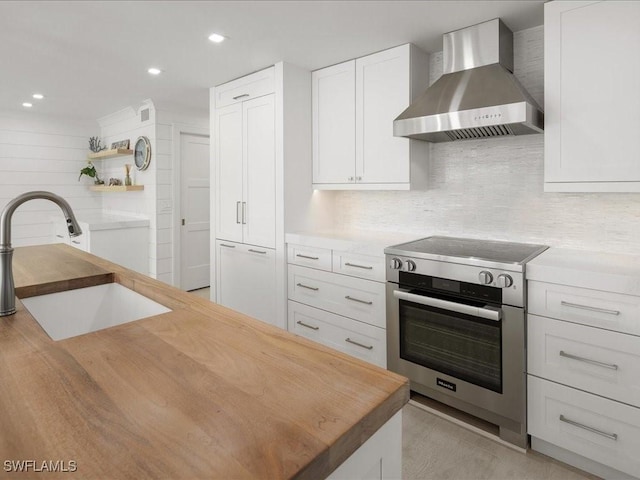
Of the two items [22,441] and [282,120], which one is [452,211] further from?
[22,441]

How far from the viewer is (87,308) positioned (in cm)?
174

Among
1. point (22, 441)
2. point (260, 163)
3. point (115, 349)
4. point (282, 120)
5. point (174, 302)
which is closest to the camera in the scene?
point (22, 441)

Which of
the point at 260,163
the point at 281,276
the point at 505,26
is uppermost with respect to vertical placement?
the point at 505,26

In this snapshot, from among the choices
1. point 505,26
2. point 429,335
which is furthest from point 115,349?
point 505,26

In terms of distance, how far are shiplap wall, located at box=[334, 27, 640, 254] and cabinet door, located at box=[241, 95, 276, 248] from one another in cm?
101

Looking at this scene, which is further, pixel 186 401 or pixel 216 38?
pixel 216 38

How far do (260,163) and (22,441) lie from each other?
2.89m

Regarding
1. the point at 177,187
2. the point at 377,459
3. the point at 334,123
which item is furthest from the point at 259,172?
the point at 377,459

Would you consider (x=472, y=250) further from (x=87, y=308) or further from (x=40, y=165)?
Result: (x=40, y=165)

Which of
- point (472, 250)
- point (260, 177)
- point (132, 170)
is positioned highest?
point (132, 170)

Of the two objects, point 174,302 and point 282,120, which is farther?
point 282,120

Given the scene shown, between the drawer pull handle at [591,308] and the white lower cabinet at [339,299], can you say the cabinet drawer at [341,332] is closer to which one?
the white lower cabinet at [339,299]

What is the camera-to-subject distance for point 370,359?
8.82ft

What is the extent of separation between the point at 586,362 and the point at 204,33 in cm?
286
